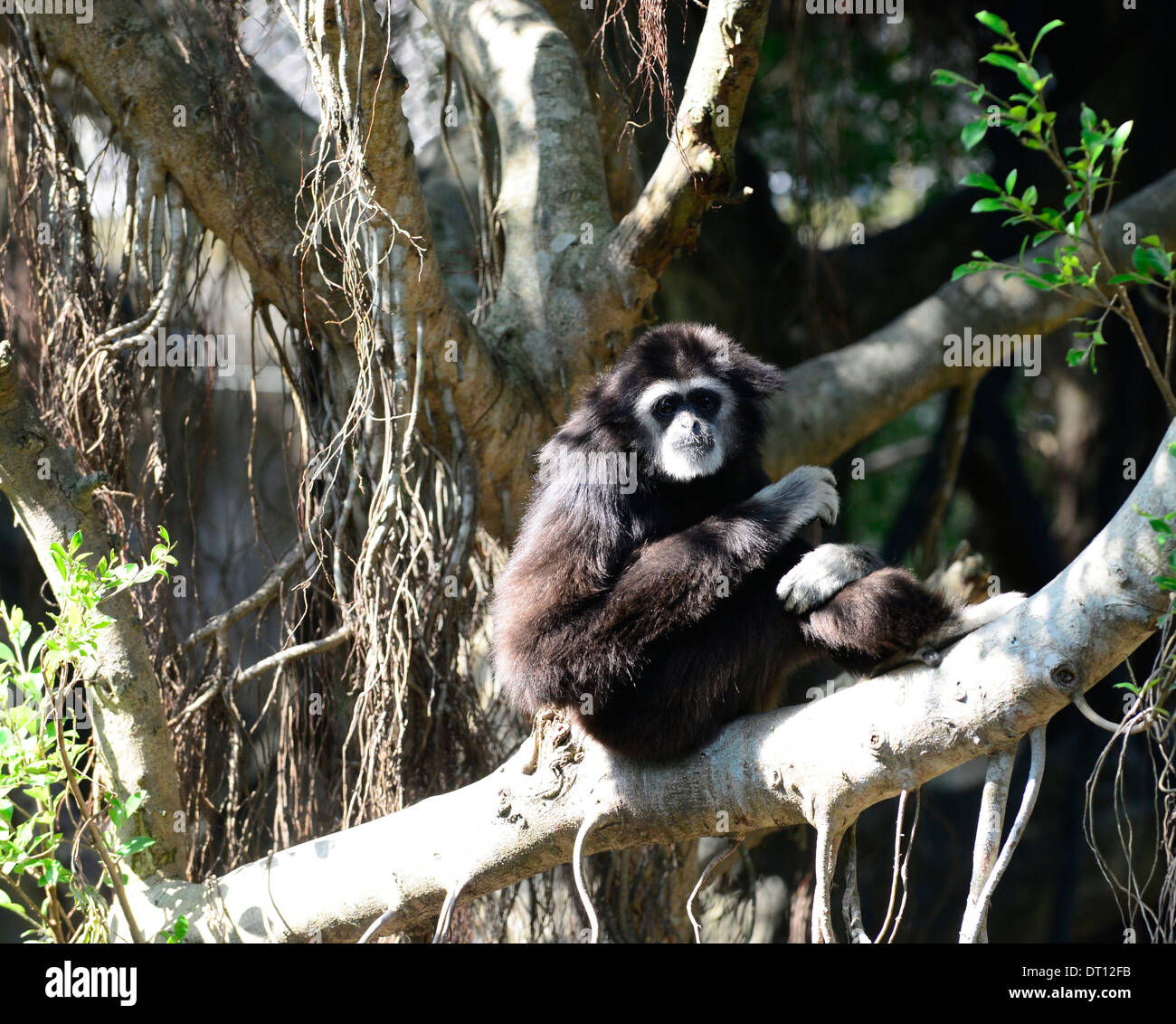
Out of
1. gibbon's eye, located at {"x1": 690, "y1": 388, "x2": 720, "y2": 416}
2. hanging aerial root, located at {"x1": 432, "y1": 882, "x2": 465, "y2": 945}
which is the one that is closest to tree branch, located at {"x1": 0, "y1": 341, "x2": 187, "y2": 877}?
hanging aerial root, located at {"x1": 432, "y1": 882, "x2": 465, "y2": 945}

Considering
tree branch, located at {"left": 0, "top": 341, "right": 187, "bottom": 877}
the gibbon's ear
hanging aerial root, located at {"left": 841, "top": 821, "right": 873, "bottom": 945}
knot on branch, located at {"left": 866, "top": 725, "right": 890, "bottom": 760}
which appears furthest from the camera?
the gibbon's ear

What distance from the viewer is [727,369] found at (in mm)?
4930

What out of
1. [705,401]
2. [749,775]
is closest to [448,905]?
[749,775]

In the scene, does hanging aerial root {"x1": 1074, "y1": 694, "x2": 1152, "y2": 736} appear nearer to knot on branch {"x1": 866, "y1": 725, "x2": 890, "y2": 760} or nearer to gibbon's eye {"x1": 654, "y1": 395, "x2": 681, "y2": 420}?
knot on branch {"x1": 866, "y1": 725, "x2": 890, "y2": 760}

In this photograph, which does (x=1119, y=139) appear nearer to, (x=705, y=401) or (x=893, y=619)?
(x=893, y=619)

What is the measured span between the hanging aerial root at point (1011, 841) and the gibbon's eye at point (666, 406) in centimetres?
210

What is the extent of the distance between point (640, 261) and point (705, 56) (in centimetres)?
112

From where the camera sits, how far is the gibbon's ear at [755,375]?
4.98 m

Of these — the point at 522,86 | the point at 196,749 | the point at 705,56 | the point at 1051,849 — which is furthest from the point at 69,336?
the point at 1051,849

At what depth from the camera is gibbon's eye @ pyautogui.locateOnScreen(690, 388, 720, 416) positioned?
4.78m

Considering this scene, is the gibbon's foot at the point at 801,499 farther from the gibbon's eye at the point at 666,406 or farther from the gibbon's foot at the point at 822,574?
the gibbon's eye at the point at 666,406

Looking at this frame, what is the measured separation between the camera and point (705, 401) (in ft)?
15.8

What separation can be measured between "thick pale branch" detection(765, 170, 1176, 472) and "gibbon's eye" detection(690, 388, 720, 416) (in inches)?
71.5

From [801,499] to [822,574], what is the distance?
1.54ft
